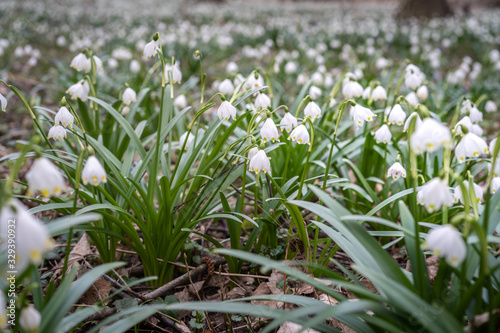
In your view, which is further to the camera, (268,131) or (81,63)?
(81,63)

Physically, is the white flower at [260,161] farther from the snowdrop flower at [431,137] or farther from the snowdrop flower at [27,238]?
the snowdrop flower at [27,238]

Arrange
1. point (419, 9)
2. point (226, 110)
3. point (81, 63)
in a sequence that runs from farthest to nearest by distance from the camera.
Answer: point (419, 9), point (81, 63), point (226, 110)

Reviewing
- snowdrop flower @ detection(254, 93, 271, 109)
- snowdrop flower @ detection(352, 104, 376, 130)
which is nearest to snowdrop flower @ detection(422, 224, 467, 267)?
snowdrop flower @ detection(352, 104, 376, 130)

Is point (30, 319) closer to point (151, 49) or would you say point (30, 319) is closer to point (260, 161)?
point (260, 161)

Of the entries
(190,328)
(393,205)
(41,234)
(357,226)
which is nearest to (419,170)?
Answer: (393,205)

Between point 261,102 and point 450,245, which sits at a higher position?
point 261,102

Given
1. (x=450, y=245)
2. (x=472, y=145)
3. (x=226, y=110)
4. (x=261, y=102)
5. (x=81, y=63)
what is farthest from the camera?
(x=81, y=63)

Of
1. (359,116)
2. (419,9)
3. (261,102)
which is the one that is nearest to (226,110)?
(261,102)

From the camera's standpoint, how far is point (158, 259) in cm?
186

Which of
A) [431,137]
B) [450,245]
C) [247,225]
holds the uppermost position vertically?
[431,137]

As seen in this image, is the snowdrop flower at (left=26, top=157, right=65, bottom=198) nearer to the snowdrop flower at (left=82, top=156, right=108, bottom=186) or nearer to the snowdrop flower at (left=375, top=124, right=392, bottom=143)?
the snowdrop flower at (left=82, top=156, right=108, bottom=186)

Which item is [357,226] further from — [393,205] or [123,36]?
[123,36]

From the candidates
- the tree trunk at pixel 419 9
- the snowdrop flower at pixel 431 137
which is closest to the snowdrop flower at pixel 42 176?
the snowdrop flower at pixel 431 137

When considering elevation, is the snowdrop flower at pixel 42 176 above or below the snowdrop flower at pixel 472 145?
above
